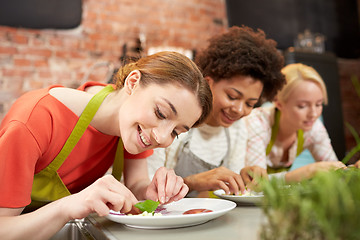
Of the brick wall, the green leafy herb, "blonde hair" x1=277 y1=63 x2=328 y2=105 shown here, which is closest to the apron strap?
the green leafy herb

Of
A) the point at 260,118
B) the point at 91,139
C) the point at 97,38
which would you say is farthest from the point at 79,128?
the point at 97,38

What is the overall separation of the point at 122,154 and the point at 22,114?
1.32ft

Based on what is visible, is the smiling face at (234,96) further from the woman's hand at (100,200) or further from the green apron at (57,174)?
the woman's hand at (100,200)

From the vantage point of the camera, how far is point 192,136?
1676 mm

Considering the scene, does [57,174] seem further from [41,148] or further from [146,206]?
→ [146,206]

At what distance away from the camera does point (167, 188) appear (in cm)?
92

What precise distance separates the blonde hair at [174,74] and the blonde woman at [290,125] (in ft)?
2.73

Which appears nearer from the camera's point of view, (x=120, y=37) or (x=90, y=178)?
(x=90, y=178)

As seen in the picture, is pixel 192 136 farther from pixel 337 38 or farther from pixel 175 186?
pixel 337 38

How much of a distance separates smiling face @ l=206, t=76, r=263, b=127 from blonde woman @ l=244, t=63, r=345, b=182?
37cm

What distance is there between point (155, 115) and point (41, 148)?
0.98 feet

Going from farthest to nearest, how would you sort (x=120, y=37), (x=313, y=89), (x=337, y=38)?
(x=337, y=38)
(x=120, y=37)
(x=313, y=89)

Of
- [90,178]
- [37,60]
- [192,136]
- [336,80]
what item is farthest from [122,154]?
[336,80]

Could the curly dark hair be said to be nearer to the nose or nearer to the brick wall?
the nose
